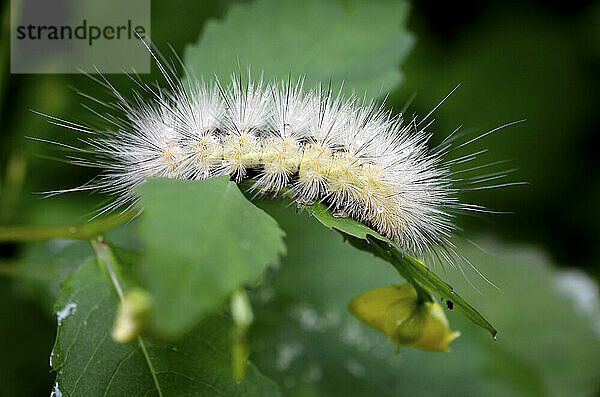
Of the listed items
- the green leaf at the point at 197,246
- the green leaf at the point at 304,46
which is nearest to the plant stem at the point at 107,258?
the green leaf at the point at 197,246

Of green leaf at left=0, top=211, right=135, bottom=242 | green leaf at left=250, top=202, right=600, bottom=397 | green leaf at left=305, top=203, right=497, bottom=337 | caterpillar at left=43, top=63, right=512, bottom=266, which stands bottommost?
green leaf at left=250, top=202, right=600, bottom=397

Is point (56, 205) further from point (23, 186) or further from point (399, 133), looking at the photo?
point (399, 133)

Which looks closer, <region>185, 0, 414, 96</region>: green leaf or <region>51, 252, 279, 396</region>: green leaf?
<region>51, 252, 279, 396</region>: green leaf

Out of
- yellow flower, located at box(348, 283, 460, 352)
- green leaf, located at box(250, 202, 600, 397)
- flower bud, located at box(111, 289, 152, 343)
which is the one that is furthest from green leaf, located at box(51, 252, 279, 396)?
green leaf, located at box(250, 202, 600, 397)

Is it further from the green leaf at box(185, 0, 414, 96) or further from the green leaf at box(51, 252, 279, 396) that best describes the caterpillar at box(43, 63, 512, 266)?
the green leaf at box(51, 252, 279, 396)

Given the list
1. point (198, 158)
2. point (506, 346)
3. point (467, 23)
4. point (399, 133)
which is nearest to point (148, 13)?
point (198, 158)

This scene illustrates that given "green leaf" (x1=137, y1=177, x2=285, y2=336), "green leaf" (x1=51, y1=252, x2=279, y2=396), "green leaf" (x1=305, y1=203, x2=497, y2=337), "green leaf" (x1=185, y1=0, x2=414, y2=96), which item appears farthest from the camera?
"green leaf" (x1=185, y1=0, x2=414, y2=96)
